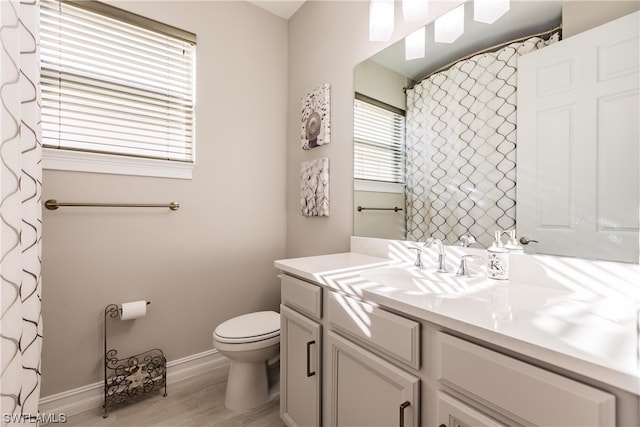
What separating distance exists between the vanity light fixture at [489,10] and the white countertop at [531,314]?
1042mm

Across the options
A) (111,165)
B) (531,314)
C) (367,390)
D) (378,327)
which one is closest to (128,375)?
(111,165)

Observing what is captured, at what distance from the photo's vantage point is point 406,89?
150cm

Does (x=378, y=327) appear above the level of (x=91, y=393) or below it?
above

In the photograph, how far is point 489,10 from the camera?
1.19 meters

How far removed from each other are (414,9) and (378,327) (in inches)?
58.6

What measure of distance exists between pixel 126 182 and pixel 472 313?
1.88 m

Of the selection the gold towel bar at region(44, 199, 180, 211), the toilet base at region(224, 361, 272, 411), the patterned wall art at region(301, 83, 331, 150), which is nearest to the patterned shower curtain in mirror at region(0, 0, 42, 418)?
the gold towel bar at region(44, 199, 180, 211)

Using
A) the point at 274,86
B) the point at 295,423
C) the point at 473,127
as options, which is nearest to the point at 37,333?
the point at 295,423

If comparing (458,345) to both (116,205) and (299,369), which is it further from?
(116,205)

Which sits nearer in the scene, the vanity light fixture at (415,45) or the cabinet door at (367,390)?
the cabinet door at (367,390)

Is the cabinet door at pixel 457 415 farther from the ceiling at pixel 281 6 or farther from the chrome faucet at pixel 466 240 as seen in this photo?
the ceiling at pixel 281 6

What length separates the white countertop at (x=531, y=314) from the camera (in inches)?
20.6

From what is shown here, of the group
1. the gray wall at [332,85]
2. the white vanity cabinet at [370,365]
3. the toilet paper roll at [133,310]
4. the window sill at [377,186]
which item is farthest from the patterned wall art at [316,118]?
the toilet paper roll at [133,310]

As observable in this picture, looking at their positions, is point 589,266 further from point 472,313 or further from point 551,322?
point 472,313
